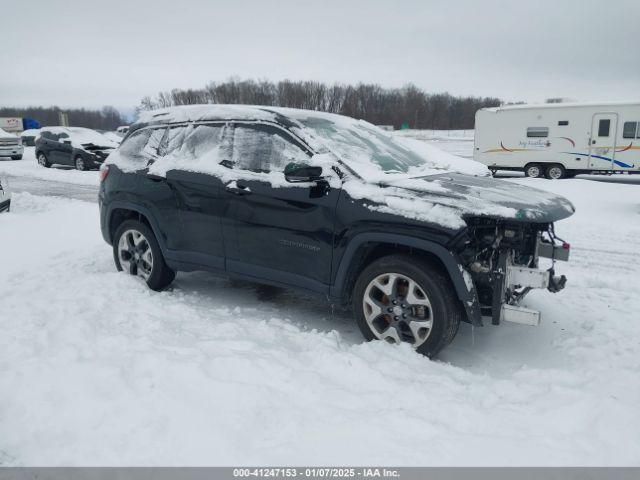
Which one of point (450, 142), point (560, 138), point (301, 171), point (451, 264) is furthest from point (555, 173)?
point (450, 142)

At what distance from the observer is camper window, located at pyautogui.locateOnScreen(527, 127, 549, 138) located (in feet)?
61.6

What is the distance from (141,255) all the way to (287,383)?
Answer: 2797mm

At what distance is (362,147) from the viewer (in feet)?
15.1

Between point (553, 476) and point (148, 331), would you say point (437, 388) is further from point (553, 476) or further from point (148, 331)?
point (148, 331)

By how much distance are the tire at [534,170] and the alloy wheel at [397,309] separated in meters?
17.5

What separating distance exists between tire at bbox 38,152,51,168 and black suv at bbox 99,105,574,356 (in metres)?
17.5

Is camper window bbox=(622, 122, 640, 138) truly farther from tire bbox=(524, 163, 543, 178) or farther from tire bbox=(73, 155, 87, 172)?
tire bbox=(73, 155, 87, 172)

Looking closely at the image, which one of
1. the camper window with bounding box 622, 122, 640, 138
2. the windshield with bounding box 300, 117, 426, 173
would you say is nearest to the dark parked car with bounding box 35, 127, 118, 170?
the windshield with bounding box 300, 117, 426, 173

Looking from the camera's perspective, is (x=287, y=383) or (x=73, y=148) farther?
(x=73, y=148)

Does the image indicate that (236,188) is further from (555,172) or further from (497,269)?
(555,172)

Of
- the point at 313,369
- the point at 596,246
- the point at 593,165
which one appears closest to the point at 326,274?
the point at 313,369

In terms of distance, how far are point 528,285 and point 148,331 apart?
3.08 metres

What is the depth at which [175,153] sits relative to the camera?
16.9 ft

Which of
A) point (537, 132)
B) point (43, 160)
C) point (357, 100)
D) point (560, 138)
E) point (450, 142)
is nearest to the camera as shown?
point (560, 138)
